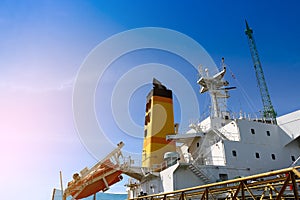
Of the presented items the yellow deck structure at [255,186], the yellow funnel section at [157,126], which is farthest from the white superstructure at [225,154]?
the yellow deck structure at [255,186]

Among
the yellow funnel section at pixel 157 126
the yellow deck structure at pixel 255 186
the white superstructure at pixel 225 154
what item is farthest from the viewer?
the yellow funnel section at pixel 157 126

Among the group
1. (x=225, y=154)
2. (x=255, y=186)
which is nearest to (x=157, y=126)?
(x=225, y=154)

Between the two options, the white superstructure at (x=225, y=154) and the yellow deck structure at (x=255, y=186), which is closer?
the yellow deck structure at (x=255, y=186)

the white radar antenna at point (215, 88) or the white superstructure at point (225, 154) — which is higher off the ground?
the white radar antenna at point (215, 88)

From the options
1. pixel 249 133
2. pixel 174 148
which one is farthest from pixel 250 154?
pixel 174 148

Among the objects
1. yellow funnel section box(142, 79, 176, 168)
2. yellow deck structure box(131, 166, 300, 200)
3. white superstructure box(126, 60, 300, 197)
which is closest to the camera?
yellow deck structure box(131, 166, 300, 200)

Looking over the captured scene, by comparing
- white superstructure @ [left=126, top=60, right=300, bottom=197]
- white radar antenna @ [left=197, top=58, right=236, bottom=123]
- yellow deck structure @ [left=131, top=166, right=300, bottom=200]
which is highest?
white radar antenna @ [left=197, top=58, right=236, bottom=123]

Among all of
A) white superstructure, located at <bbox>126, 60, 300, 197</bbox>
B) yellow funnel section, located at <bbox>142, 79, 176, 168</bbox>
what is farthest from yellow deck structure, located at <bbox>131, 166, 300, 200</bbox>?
yellow funnel section, located at <bbox>142, 79, 176, 168</bbox>

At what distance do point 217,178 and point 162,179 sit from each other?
4.54 meters

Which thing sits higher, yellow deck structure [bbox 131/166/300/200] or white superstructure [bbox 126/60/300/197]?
white superstructure [bbox 126/60/300/197]

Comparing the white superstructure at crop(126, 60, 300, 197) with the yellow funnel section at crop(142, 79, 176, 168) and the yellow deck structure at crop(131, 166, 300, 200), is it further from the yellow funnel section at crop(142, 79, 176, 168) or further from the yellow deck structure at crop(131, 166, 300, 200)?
the yellow deck structure at crop(131, 166, 300, 200)

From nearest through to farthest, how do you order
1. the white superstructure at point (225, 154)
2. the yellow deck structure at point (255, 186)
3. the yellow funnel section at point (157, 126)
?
the yellow deck structure at point (255, 186) < the white superstructure at point (225, 154) < the yellow funnel section at point (157, 126)

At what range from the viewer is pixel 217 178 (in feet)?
60.1

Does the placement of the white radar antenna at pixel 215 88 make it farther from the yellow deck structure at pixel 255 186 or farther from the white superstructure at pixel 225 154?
the yellow deck structure at pixel 255 186
